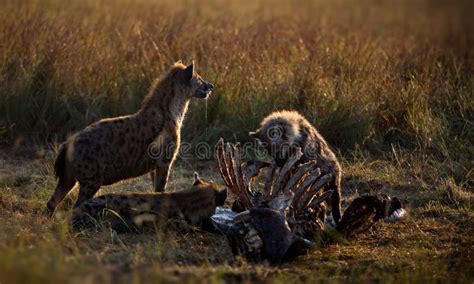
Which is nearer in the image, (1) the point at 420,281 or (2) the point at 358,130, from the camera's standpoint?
(1) the point at 420,281

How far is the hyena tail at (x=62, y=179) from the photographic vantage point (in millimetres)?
5527

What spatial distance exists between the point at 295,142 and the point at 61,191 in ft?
5.28

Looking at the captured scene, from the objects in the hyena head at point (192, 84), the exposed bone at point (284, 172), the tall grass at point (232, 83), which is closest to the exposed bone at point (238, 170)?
the exposed bone at point (284, 172)

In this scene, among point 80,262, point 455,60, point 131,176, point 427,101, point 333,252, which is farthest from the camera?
point 455,60

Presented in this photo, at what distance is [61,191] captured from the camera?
5.61m

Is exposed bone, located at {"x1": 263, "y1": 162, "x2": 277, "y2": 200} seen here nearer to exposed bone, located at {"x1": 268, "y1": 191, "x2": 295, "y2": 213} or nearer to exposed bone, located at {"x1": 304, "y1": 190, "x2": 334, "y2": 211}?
exposed bone, located at {"x1": 268, "y1": 191, "x2": 295, "y2": 213}

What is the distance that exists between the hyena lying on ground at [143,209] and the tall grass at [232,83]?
2080 mm

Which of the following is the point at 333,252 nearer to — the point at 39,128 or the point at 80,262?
the point at 80,262

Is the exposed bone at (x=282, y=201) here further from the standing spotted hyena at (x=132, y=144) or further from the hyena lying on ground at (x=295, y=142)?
the standing spotted hyena at (x=132, y=144)

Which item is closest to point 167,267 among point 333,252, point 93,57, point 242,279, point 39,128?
point 242,279

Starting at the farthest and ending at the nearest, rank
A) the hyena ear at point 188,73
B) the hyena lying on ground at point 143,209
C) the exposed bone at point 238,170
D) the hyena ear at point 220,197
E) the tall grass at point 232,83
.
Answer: the tall grass at point 232,83 → the hyena ear at point 188,73 → the hyena ear at point 220,197 → the exposed bone at point 238,170 → the hyena lying on ground at point 143,209

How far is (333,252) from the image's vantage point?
5.07 m

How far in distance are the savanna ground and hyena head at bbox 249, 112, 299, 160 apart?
689 millimetres

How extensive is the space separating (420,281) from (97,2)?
9631 mm
